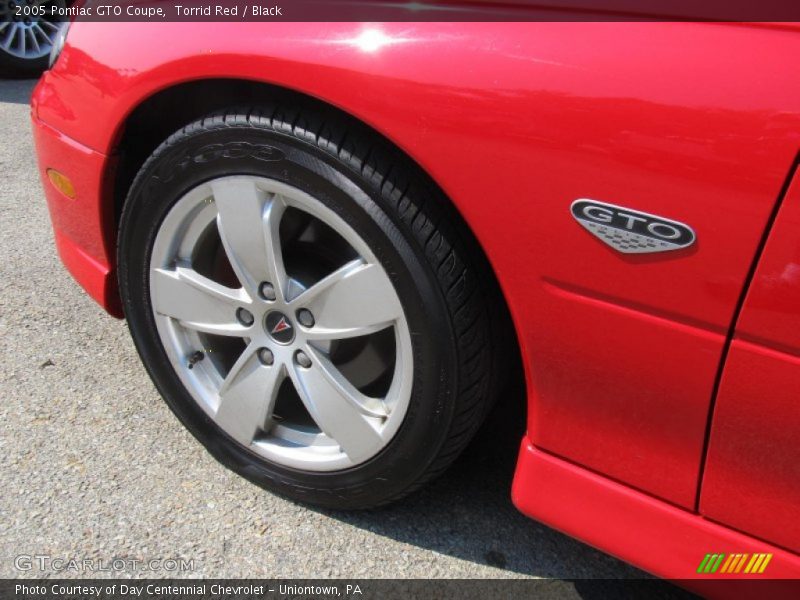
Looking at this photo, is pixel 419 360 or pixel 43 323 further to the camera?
pixel 43 323

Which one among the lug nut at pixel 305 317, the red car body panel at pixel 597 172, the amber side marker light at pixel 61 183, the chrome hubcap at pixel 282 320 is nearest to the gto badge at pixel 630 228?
the red car body panel at pixel 597 172

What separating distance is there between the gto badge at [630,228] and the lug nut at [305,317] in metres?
0.67

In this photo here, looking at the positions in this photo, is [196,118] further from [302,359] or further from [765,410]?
[765,410]

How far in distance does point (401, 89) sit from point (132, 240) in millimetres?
840

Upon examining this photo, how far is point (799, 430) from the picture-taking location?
120 centimetres

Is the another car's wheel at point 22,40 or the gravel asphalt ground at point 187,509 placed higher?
the gravel asphalt ground at point 187,509

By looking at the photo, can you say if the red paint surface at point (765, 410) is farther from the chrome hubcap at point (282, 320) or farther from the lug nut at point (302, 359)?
the lug nut at point (302, 359)

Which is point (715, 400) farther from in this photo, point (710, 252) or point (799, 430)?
point (710, 252)

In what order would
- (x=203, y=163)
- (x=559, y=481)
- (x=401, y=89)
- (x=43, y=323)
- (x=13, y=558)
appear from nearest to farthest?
(x=401, y=89) → (x=559, y=481) → (x=203, y=163) → (x=13, y=558) → (x=43, y=323)

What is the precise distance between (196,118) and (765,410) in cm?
133

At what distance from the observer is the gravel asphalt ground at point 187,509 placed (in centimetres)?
181

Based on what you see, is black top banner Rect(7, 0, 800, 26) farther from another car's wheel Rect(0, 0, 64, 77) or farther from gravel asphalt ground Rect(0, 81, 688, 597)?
another car's wheel Rect(0, 0, 64, 77)

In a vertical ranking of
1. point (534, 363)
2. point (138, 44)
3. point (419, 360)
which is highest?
point (138, 44)

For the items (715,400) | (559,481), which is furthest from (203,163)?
(715,400)
